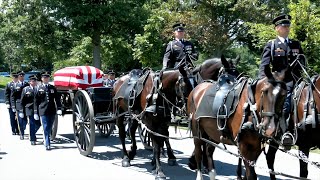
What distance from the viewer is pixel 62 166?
9.12 meters

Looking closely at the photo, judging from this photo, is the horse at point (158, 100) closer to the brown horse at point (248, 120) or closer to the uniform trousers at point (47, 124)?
the brown horse at point (248, 120)

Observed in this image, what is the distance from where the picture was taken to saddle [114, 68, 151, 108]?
8830 millimetres

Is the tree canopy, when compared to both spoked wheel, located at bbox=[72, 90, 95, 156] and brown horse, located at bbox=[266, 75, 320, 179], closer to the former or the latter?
spoked wheel, located at bbox=[72, 90, 95, 156]

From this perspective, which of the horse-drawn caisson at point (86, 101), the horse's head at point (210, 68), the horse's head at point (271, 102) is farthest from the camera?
the horse-drawn caisson at point (86, 101)

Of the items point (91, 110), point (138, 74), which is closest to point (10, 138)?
point (91, 110)

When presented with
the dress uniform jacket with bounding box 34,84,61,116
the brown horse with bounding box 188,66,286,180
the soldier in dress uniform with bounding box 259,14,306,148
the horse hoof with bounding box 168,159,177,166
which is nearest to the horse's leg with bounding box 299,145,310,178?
the soldier in dress uniform with bounding box 259,14,306,148

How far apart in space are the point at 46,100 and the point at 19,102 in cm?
214

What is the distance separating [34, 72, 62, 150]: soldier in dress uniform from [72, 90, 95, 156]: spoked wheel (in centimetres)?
94

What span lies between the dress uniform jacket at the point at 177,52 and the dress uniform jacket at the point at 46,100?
432 centimetres

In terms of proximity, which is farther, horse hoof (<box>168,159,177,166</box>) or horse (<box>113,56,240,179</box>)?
horse hoof (<box>168,159,177,166</box>)

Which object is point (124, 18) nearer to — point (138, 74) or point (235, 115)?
point (138, 74)

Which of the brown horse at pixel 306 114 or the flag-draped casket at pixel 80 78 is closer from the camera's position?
the brown horse at pixel 306 114

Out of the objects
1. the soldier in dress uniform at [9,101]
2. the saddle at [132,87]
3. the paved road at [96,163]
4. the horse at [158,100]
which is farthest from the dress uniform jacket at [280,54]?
the soldier in dress uniform at [9,101]

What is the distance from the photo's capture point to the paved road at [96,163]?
823 centimetres
